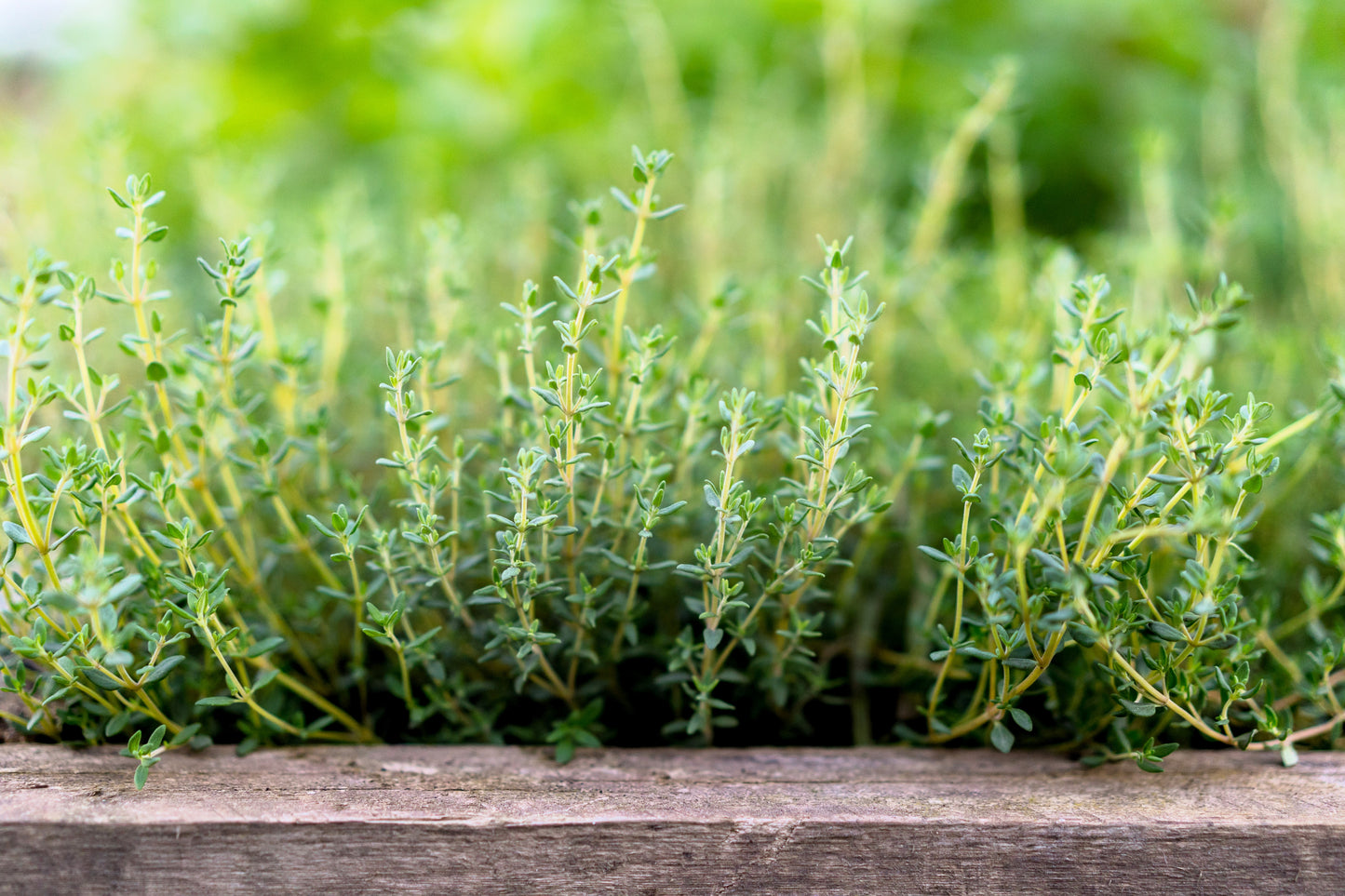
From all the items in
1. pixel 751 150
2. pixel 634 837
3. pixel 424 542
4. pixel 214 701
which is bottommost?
pixel 634 837

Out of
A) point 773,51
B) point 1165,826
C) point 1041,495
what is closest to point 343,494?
point 1041,495

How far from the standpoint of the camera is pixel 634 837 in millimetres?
726

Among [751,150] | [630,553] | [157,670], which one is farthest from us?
[751,150]

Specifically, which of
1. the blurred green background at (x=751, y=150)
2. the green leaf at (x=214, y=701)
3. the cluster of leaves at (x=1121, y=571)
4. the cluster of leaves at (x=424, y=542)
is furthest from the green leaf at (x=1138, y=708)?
the green leaf at (x=214, y=701)

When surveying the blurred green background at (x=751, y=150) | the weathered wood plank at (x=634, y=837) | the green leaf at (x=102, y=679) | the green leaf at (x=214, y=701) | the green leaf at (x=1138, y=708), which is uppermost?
the blurred green background at (x=751, y=150)

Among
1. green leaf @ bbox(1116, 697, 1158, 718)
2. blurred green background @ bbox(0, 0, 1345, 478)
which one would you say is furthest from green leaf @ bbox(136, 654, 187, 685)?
→ green leaf @ bbox(1116, 697, 1158, 718)

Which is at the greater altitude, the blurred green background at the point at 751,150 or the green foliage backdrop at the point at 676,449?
the blurred green background at the point at 751,150

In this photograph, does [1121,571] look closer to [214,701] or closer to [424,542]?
[424,542]

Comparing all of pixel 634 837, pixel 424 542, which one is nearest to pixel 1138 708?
pixel 634 837

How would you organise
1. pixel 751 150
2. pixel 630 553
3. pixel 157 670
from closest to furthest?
pixel 157 670 < pixel 630 553 < pixel 751 150

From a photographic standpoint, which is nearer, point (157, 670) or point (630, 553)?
point (157, 670)

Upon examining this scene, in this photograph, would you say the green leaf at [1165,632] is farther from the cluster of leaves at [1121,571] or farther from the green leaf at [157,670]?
the green leaf at [157,670]

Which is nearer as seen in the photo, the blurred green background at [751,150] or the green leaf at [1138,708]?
the green leaf at [1138,708]

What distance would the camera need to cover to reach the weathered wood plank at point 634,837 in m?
0.70
